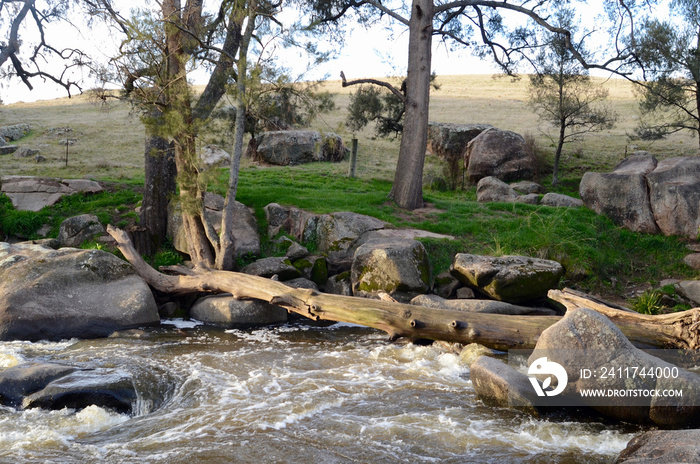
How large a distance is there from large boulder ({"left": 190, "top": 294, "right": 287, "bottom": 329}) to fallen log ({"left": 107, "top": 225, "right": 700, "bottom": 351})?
7.1 inches

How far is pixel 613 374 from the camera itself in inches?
237

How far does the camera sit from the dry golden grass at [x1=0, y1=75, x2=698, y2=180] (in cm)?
2131

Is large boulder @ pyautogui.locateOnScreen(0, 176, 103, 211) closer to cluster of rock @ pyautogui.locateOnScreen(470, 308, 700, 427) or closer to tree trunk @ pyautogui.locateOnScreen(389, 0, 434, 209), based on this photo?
tree trunk @ pyautogui.locateOnScreen(389, 0, 434, 209)

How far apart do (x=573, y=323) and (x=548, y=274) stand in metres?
3.75

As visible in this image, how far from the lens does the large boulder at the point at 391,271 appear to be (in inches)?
412

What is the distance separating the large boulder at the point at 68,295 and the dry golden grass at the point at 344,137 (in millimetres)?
3040

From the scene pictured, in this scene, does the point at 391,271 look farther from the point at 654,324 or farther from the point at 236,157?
the point at 654,324

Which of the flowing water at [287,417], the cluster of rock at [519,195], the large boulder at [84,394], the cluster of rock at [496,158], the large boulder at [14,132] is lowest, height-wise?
the flowing water at [287,417]

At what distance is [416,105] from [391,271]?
6186mm

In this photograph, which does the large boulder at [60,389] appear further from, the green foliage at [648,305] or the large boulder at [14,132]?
the large boulder at [14,132]

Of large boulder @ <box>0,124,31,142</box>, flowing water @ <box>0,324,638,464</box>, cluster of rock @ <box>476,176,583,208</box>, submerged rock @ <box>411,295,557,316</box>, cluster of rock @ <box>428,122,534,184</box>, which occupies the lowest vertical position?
flowing water @ <box>0,324,638,464</box>

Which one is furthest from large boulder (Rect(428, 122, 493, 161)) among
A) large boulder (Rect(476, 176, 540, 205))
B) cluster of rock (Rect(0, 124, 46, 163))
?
cluster of rock (Rect(0, 124, 46, 163))

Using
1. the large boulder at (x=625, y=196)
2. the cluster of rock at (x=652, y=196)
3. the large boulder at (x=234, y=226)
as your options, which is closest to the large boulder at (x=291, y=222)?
the large boulder at (x=234, y=226)

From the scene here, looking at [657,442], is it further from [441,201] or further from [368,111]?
[368,111]
